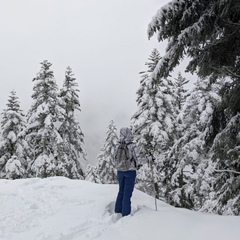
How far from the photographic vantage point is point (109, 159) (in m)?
32.5

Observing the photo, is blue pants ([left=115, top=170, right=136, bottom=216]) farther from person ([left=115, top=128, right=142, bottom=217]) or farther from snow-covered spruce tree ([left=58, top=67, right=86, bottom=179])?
snow-covered spruce tree ([left=58, top=67, right=86, bottom=179])

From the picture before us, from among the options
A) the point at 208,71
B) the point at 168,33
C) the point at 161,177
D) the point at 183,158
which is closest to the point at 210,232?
the point at 208,71

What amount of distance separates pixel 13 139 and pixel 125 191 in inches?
712

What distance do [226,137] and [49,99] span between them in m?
18.5

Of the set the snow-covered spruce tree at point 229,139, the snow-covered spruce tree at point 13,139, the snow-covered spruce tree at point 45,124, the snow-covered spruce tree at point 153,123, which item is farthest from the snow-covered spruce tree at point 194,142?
the snow-covered spruce tree at point 13,139

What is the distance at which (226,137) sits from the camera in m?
6.80

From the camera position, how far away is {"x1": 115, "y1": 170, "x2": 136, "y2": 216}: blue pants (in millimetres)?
6922

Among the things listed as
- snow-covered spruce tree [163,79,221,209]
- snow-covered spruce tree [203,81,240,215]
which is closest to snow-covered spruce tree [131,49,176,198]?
snow-covered spruce tree [163,79,221,209]

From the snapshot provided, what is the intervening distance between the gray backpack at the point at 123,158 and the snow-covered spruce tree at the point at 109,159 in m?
25.0

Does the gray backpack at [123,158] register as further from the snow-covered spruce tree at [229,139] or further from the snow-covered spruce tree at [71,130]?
the snow-covered spruce tree at [71,130]

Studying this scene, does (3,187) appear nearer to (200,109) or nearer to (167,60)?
(167,60)

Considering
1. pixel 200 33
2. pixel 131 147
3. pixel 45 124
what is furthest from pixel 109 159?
pixel 200 33

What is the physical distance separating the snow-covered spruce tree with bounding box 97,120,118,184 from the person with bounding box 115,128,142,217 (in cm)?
2482

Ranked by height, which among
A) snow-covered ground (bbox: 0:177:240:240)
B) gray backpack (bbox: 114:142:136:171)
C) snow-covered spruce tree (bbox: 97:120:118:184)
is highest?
snow-covered spruce tree (bbox: 97:120:118:184)
